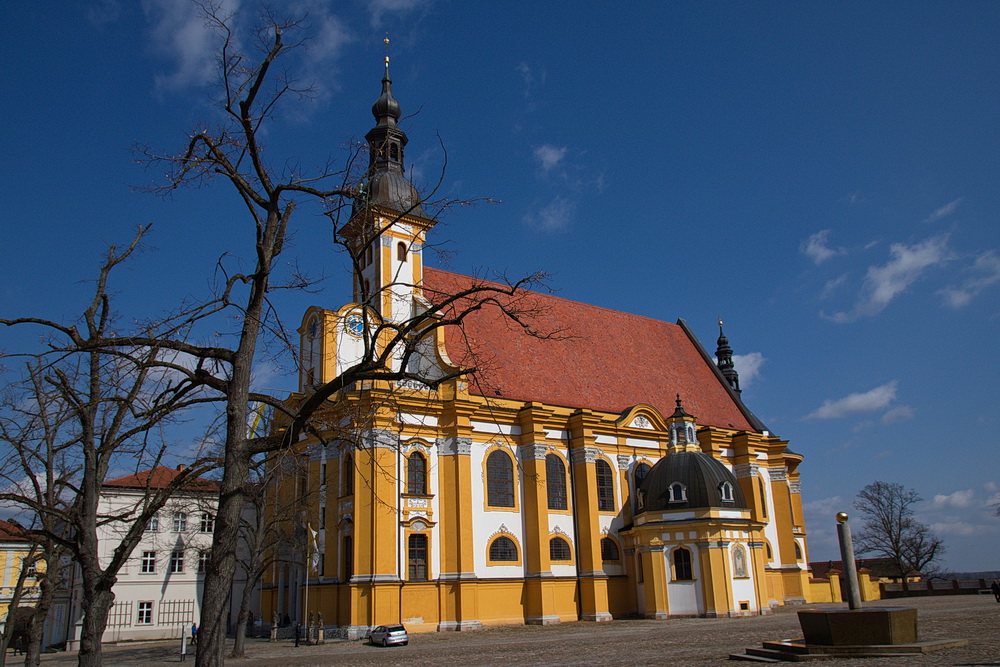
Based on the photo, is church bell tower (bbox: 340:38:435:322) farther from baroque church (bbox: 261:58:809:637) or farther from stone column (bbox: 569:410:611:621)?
stone column (bbox: 569:410:611:621)

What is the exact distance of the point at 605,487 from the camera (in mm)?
33000

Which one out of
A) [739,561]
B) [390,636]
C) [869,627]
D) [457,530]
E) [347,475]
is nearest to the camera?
[869,627]

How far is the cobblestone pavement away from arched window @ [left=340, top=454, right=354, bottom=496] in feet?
17.6

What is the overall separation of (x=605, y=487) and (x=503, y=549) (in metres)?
5.82

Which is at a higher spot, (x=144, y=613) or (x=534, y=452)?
(x=534, y=452)

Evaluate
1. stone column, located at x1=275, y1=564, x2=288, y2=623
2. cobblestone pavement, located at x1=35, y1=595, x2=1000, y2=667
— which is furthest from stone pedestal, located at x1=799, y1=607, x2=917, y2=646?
stone column, located at x1=275, y1=564, x2=288, y2=623

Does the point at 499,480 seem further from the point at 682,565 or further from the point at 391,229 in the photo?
the point at 391,229

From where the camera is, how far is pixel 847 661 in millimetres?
12500

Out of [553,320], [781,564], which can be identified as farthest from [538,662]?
[781,564]

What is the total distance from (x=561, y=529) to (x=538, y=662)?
15.5m

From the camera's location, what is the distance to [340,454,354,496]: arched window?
2802 cm

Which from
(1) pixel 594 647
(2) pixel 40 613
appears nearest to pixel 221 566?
(2) pixel 40 613

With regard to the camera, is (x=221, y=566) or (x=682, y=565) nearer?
(x=221, y=566)

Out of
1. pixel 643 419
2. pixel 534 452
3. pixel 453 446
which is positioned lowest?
pixel 534 452
